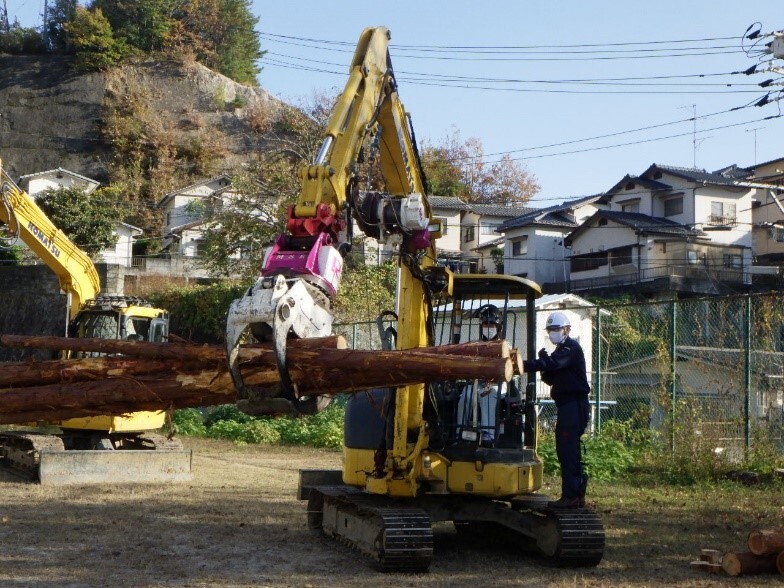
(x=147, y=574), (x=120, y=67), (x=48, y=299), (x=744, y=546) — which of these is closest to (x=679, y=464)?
(x=744, y=546)

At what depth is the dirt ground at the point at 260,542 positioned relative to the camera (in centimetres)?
839

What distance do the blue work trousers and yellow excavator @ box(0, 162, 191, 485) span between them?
23.9ft

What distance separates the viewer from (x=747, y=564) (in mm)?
8430

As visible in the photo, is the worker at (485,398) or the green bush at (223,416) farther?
the green bush at (223,416)

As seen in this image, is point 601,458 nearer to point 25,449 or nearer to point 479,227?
point 25,449

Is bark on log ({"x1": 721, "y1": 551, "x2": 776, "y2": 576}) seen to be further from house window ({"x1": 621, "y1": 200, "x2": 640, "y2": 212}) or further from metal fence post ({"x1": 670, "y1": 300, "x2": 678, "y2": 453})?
house window ({"x1": 621, "y1": 200, "x2": 640, "y2": 212})

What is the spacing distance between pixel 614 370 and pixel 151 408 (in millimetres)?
11046

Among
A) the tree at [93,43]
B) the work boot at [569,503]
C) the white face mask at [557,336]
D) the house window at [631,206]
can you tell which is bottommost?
the work boot at [569,503]

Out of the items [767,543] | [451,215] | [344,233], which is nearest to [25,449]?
[344,233]

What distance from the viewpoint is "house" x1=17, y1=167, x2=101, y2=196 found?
175 ft

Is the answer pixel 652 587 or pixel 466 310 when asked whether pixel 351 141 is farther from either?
pixel 652 587

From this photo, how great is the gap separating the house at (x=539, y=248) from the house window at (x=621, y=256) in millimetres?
3178

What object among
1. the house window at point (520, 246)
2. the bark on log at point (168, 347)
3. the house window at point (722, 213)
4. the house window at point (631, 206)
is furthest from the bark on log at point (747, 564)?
the house window at point (520, 246)

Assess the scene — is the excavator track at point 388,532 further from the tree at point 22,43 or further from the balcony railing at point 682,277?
the tree at point 22,43
